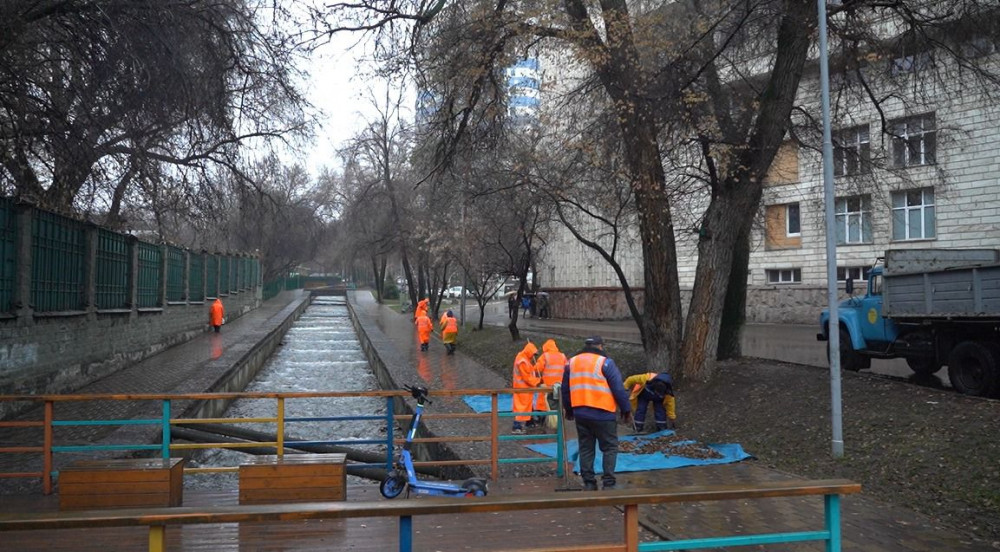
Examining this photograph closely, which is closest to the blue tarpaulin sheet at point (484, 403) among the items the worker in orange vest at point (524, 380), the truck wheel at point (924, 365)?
the worker in orange vest at point (524, 380)

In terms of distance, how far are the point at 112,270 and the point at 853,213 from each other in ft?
79.0

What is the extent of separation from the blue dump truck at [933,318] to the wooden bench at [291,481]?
8.19 meters

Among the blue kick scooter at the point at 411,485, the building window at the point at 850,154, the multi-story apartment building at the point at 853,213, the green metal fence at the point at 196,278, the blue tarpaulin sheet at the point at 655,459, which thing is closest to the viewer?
the blue kick scooter at the point at 411,485

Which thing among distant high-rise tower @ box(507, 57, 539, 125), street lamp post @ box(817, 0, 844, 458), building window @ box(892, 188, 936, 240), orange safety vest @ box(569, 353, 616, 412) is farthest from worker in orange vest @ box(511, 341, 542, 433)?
building window @ box(892, 188, 936, 240)

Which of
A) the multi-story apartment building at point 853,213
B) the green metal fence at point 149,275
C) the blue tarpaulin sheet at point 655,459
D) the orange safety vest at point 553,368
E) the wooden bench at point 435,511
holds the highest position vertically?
the multi-story apartment building at point 853,213

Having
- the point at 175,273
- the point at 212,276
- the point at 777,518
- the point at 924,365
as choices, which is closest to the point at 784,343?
the point at 924,365

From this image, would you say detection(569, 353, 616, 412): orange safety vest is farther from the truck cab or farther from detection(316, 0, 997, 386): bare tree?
the truck cab

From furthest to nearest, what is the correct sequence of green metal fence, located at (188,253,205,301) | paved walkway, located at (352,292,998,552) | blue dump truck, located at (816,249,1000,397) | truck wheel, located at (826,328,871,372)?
1. green metal fence, located at (188,253,205,301)
2. truck wheel, located at (826,328,871,372)
3. blue dump truck, located at (816,249,1000,397)
4. paved walkway, located at (352,292,998,552)

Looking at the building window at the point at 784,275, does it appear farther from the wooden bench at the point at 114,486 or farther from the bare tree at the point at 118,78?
the wooden bench at the point at 114,486

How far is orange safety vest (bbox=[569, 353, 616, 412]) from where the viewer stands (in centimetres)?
761

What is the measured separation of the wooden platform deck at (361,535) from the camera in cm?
573

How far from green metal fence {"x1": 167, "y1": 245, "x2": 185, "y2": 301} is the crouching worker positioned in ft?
58.0

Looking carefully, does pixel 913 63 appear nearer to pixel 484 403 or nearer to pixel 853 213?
pixel 484 403

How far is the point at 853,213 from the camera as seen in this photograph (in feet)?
92.0
